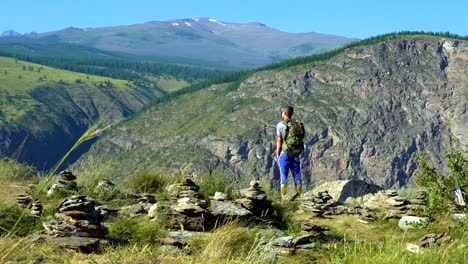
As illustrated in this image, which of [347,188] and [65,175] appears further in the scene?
[347,188]

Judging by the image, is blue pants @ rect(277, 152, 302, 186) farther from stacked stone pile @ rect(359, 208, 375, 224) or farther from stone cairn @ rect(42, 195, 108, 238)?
stone cairn @ rect(42, 195, 108, 238)

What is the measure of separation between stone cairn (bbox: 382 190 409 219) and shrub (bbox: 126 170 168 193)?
581 centimetres

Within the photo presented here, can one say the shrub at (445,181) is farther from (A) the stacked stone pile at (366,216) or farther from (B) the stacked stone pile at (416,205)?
(A) the stacked stone pile at (366,216)

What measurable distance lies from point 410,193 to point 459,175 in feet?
26.2

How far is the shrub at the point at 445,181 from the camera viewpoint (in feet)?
31.6

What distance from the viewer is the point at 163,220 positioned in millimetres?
10023

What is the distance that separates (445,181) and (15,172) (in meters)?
12.3

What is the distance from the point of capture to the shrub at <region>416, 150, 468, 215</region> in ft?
31.6

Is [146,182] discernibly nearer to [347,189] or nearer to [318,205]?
[318,205]

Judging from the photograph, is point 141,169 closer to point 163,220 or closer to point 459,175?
point 163,220

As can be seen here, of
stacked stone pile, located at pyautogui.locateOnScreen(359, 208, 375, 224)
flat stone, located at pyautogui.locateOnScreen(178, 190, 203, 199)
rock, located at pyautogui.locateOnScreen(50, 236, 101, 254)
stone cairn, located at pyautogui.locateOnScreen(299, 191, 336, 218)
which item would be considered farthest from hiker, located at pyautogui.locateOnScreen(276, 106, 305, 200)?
rock, located at pyautogui.locateOnScreen(50, 236, 101, 254)

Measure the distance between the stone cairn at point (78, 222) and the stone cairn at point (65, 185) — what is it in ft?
14.9

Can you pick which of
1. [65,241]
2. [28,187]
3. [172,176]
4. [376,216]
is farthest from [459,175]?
[28,187]

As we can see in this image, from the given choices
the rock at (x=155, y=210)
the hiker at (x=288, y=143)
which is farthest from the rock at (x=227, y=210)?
the hiker at (x=288, y=143)
